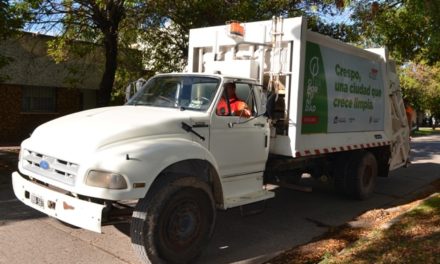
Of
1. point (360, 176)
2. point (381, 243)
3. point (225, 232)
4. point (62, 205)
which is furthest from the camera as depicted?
point (360, 176)

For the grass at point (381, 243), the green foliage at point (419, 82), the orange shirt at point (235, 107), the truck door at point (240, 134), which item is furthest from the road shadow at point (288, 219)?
the green foliage at point (419, 82)

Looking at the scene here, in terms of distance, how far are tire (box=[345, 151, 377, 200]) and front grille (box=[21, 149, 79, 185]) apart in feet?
18.6

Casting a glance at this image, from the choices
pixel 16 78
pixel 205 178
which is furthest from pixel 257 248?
pixel 16 78

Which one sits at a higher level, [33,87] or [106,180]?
[33,87]

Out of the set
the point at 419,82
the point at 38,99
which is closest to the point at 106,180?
the point at 38,99

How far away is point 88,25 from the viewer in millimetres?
13516

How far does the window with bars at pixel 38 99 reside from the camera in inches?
728

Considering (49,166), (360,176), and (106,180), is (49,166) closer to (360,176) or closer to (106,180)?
(106,180)

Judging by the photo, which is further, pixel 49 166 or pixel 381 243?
pixel 381 243

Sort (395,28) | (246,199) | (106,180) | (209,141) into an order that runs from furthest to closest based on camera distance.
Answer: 1. (395,28)
2. (246,199)
3. (209,141)
4. (106,180)

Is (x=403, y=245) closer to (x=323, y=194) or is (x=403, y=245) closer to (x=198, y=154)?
(x=198, y=154)

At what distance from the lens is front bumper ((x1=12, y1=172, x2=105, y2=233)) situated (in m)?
4.42

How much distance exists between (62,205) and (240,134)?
239cm

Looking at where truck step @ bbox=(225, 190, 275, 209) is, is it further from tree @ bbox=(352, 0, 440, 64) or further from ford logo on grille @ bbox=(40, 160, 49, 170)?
tree @ bbox=(352, 0, 440, 64)
